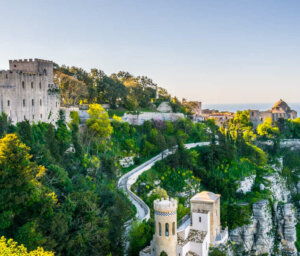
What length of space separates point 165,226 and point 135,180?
14782mm

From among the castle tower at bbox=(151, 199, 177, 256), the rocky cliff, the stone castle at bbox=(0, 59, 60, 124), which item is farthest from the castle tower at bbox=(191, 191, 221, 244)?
the stone castle at bbox=(0, 59, 60, 124)

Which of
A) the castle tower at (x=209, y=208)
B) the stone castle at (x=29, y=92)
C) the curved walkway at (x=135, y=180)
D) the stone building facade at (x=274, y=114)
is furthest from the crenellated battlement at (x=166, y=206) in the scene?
the stone building facade at (x=274, y=114)

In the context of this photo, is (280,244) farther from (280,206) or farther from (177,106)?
(177,106)

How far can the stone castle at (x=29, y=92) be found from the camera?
33.5m

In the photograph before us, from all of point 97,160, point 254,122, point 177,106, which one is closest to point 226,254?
point 97,160

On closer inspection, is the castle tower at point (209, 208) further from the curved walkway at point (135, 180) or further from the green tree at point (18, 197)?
the green tree at point (18, 197)

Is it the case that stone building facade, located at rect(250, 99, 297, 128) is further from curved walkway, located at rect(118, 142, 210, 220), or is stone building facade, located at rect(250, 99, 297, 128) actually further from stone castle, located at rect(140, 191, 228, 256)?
stone castle, located at rect(140, 191, 228, 256)

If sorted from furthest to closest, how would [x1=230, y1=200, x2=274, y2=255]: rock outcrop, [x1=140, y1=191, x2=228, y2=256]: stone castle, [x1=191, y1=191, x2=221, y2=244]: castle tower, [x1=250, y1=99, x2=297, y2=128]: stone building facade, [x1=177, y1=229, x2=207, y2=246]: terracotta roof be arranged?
[x1=250, y1=99, x2=297, y2=128]: stone building facade < [x1=230, y1=200, x2=274, y2=255]: rock outcrop < [x1=191, y1=191, x2=221, y2=244]: castle tower < [x1=177, y1=229, x2=207, y2=246]: terracotta roof < [x1=140, y1=191, x2=228, y2=256]: stone castle

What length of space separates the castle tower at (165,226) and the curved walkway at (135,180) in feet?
16.3

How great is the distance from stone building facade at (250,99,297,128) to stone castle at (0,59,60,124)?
48.5 m

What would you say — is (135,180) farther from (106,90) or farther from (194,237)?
(106,90)

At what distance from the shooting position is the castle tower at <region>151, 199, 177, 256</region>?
2012 centimetres

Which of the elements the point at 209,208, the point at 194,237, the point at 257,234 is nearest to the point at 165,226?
the point at 194,237

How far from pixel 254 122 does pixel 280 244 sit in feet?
118
